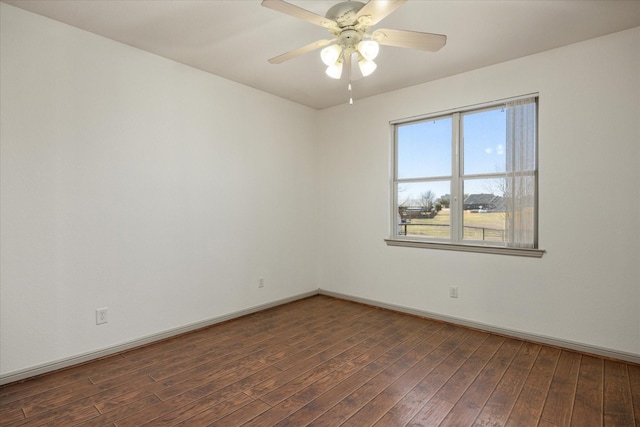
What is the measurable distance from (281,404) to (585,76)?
355cm

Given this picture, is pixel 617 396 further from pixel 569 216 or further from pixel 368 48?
pixel 368 48

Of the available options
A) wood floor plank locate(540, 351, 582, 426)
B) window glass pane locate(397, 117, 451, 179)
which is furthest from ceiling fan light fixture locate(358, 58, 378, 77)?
wood floor plank locate(540, 351, 582, 426)

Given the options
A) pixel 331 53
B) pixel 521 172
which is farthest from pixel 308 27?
pixel 521 172

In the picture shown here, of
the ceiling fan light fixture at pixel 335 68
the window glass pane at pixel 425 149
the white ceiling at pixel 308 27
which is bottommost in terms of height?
the window glass pane at pixel 425 149

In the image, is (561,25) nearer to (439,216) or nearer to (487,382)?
(439,216)

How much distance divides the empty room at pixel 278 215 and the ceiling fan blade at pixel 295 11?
2 centimetres

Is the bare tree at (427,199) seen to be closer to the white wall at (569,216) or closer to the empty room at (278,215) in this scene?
the empty room at (278,215)

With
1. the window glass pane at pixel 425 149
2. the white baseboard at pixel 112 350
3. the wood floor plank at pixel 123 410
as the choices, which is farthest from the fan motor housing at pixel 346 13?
the white baseboard at pixel 112 350

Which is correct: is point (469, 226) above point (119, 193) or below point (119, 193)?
below

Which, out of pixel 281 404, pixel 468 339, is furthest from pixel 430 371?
pixel 281 404

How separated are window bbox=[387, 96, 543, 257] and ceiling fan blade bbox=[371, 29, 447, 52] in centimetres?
167

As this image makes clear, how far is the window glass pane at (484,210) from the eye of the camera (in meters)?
3.42

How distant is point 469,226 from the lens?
12.0ft

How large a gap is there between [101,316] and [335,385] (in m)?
2.00
